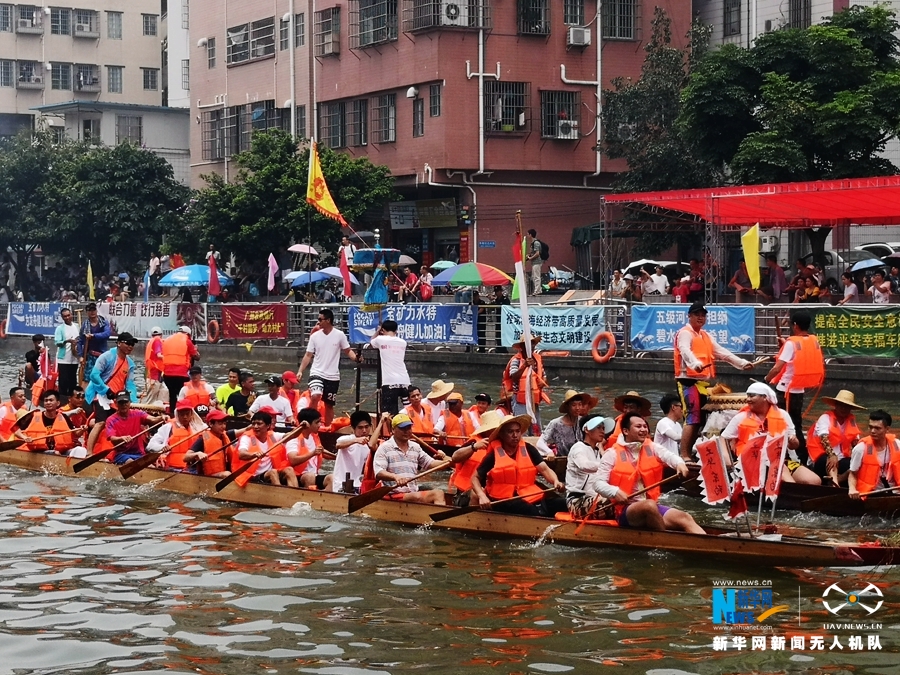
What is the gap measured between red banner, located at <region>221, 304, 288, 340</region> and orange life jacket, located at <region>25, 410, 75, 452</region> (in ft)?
56.7

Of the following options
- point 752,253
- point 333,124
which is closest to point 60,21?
point 333,124

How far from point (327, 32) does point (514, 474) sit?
36.0 metres

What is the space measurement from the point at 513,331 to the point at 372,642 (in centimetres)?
2042

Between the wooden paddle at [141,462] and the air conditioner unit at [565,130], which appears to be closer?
the wooden paddle at [141,462]

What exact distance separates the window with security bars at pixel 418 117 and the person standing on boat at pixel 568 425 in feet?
93.5

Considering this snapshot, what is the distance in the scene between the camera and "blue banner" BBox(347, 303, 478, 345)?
32.0 metres

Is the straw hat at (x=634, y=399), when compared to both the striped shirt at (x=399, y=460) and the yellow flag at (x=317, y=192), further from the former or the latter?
the yellow flag at (x=317, y=192)

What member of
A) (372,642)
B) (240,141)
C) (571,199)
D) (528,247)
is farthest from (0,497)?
(240,141)

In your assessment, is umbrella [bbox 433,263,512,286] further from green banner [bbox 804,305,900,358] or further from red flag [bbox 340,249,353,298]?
green banner [bbox 804,305,900,358]

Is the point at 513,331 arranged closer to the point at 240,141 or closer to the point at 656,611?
the point at 656,611

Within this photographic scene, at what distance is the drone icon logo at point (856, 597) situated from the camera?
1132 centimetres

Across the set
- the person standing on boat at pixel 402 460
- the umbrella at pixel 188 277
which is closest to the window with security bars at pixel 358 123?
the umbrella at pixel 188 277

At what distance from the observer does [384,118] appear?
4522cm

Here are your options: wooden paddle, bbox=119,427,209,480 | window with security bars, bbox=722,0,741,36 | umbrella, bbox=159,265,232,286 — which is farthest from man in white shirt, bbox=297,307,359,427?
window with security bars, bbox=722,0,741,36
